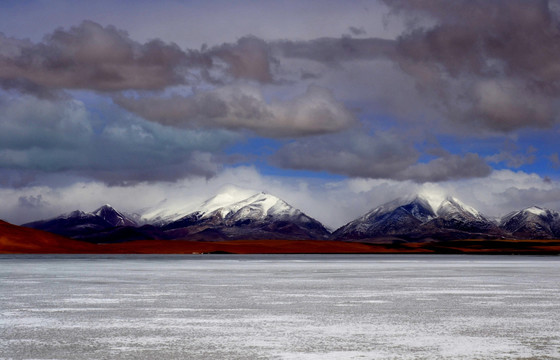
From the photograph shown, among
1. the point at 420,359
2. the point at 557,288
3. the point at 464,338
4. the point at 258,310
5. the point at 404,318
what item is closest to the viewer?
the point at 420,359

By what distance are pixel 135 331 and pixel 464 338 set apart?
8234 mm

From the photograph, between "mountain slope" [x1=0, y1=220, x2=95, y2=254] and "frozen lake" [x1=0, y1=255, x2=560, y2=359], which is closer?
"frozen lake" [x1=0, y1=255, x2=560, y2=359]

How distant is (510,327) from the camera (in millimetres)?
18969

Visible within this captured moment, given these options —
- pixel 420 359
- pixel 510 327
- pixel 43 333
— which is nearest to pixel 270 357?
pixel 420 359

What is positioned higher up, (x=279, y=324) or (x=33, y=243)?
(x=33, y=243)

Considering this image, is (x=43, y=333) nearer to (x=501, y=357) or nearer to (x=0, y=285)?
(x=501, y=357)

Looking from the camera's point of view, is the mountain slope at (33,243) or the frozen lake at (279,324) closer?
the frozen lake at (279,324)

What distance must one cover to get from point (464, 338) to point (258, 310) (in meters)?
8.15

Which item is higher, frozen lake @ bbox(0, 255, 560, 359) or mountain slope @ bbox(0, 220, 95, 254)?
mountain slope @ bbox(0, 220, 95, 254)

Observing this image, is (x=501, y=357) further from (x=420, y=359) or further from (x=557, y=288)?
(x=557, y=288)

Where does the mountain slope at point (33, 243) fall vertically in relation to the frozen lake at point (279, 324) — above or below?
above

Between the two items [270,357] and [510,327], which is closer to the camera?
[270,357]

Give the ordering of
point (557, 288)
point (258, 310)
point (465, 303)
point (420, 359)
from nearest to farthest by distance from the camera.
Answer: point (420, 359) < point (258, 310) < point (465, 303) < point (557, 288)

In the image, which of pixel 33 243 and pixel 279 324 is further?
pixel 33 243
